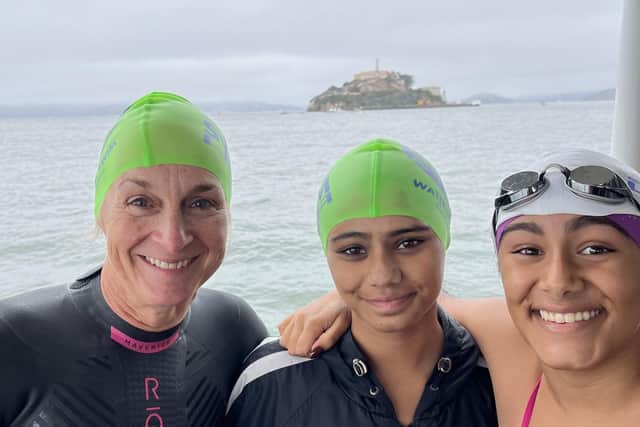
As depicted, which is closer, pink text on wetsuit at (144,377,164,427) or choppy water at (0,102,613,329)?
pink text on wetsuit at (144,377,164,427)

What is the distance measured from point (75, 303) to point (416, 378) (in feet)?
3.72

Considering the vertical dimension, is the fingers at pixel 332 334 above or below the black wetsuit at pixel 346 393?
above

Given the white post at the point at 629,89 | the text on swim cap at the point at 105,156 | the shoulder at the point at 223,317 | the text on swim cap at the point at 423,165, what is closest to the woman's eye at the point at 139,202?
the text on swim cap at the point at 105,156

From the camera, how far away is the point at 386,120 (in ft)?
137

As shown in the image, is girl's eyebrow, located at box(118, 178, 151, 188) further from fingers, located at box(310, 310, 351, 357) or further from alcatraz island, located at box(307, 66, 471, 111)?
alcatraz island, located at box(307, 66, 471, 111)

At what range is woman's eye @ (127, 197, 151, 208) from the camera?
1.93 meters

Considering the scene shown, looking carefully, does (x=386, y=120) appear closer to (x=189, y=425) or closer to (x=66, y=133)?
(x=66, y=133)

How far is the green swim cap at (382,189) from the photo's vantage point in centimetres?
197

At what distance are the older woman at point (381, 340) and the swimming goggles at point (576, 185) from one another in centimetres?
31

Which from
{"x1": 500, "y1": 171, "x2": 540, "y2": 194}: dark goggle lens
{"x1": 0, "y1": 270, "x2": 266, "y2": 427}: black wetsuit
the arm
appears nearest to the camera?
{"x1": 500, "y1": 171, "x2": 540, "y2": 194}: dark goggle lens

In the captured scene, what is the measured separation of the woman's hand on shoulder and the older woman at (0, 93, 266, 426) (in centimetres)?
28

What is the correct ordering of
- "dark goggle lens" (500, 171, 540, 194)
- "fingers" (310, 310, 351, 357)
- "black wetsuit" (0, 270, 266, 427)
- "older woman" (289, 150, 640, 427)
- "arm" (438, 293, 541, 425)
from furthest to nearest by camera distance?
"fingers" (310, 310, 351, 357), "arm" (438, 293, 541, 425), "black wetsuit" (0, 270, 266, 427), "dark goggle lens" (500, 171, 540, 194), "older woman" (289, 150, 640, 427)

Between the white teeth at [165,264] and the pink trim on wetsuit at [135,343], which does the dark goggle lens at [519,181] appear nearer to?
the white teeth at [165,264]

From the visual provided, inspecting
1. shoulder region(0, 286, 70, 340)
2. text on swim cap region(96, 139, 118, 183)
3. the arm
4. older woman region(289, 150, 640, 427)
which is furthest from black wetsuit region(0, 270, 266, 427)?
older woman region(289, 150, 640, 427)
